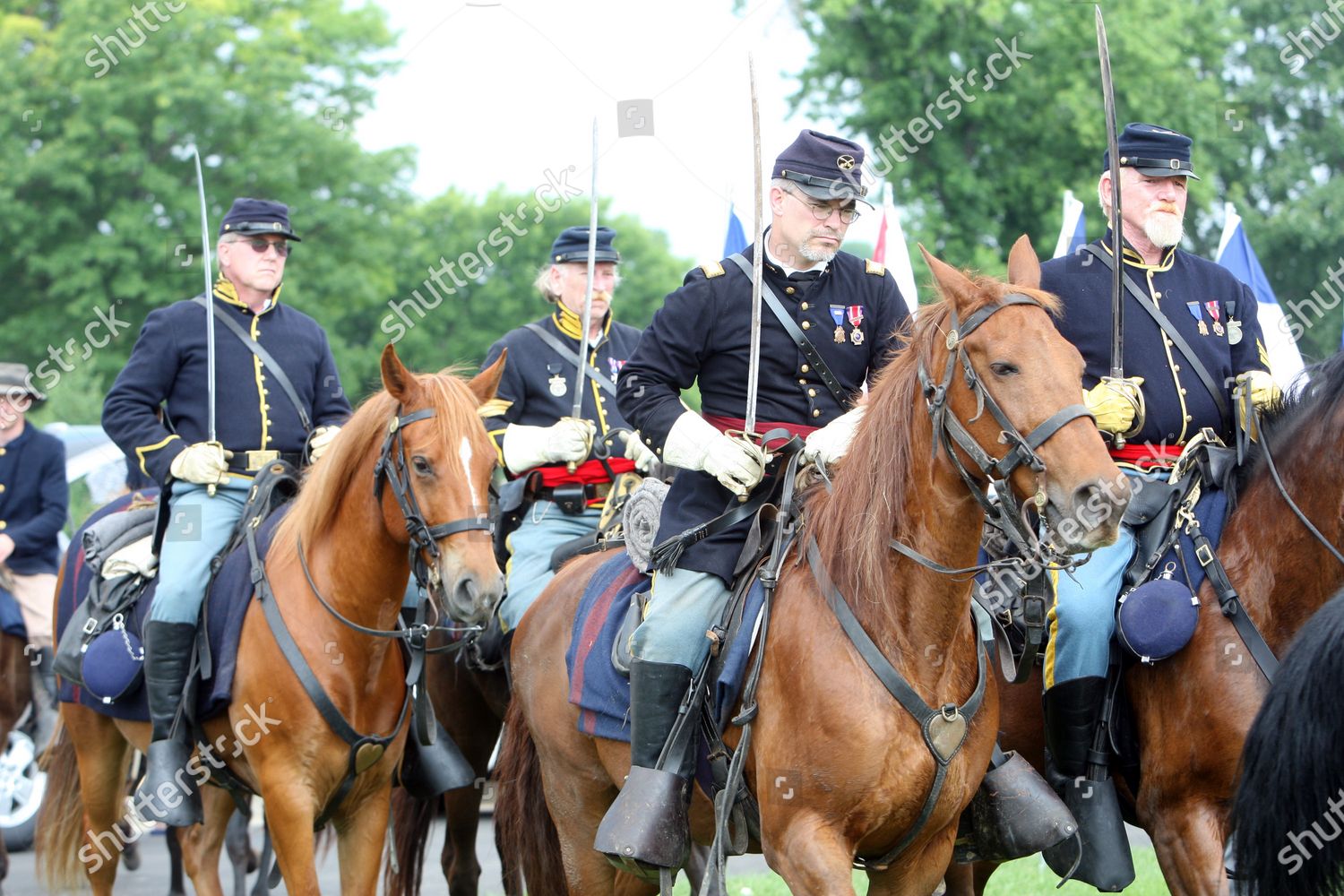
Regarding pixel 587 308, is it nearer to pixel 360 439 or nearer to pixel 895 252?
pixel 360 439

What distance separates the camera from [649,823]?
213 inches

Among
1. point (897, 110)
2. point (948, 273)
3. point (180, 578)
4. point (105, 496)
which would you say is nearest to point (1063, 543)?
point (948, 273)

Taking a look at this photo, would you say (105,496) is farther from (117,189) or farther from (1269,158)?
(1269,158)

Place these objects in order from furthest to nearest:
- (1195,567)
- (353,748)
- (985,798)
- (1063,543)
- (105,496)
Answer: (105,496)
(353,748)
(1195,567)
(985,798)
(1063,543)

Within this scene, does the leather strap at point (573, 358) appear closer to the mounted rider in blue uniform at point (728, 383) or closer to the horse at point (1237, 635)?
the mounted rider in blue uniform at point (728, 383)

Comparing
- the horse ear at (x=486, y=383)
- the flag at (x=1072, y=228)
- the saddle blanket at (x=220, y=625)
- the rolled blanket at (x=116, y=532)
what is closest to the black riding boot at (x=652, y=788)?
the horse ear at (x=486, y=383)

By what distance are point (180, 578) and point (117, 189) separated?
73.7 feet

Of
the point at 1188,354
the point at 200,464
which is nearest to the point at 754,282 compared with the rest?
the point at 1188,354

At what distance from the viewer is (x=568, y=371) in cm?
903

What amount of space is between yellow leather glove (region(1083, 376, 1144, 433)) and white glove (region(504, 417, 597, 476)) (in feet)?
8.94

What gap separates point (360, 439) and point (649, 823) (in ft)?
7.48

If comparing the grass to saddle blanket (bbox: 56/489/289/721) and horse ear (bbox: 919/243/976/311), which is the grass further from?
horse ear (bbox: 919/243/976/311)

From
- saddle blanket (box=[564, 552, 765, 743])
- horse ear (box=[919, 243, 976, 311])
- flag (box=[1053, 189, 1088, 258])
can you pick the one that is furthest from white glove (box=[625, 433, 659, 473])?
flag (box=[1053, 189, 1088, 258])

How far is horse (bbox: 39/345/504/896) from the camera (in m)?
6.41
